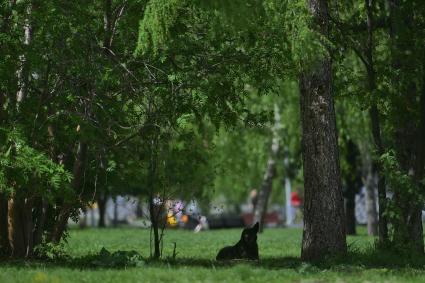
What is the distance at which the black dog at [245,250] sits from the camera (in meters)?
14.4

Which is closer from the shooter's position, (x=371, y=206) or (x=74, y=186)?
(x=74, y=186)

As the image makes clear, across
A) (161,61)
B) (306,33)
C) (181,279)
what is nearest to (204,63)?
(161,61)

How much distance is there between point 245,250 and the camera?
14.5 meters

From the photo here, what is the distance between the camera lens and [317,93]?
528 inches

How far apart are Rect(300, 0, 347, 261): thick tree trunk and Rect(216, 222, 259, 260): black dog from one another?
48.3 inches

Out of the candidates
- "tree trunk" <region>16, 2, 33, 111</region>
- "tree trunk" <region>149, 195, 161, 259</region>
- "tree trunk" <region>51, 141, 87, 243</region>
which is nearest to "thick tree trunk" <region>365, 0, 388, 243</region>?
"tree trunk" <region>149, 195, 161, 259</region>

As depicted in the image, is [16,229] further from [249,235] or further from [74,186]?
[249,235]

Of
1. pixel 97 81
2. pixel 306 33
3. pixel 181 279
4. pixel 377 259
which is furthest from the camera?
pixel 377 259

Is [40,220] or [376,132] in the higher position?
[376,132]

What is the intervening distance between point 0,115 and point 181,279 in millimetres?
4871

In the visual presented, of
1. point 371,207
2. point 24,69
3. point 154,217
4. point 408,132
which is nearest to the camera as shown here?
point 24,69

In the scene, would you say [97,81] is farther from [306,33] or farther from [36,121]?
[306,33]

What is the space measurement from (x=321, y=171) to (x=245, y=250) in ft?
7.40

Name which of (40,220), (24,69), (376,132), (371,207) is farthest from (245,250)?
(371,207)
